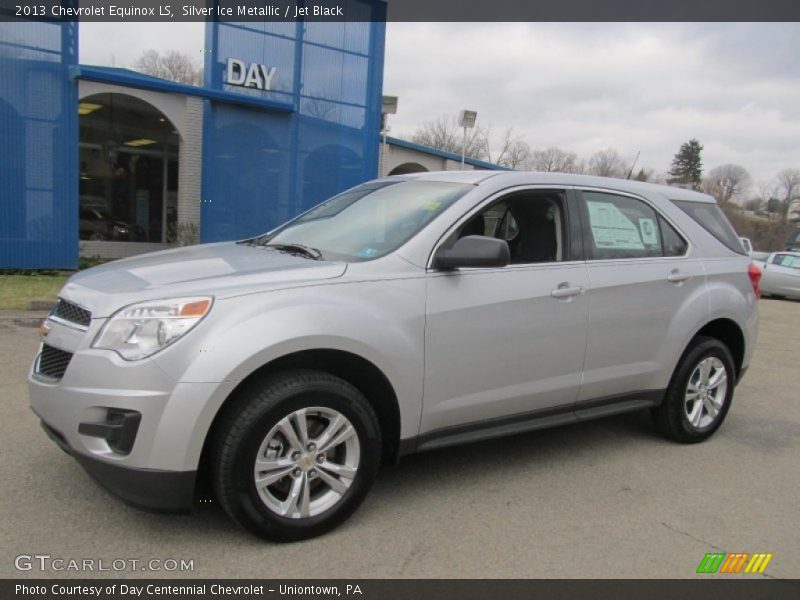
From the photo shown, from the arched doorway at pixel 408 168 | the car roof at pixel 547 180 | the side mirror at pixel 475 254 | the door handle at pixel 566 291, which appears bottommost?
the door handle at pixel 566 291

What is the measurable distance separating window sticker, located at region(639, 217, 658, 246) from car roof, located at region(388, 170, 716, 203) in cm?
22

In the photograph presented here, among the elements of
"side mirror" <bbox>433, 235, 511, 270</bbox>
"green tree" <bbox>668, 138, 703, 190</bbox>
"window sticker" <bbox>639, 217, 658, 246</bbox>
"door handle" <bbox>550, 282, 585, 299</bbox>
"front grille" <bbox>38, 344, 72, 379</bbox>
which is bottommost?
"front grille" <bbox>38, 344, 72, 379</bbox>

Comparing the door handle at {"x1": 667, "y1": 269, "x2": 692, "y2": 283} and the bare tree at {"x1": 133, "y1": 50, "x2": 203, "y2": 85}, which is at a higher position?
the bare tree at {"x1": 133, "y1": 50, "x2": 203, "y2": 85}

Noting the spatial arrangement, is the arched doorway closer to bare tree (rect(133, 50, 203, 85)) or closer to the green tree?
bare tree (rect(133, 50, 203, 85))

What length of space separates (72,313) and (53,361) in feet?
0.79

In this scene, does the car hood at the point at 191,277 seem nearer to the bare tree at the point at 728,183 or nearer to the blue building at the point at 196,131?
the blue building at the point at 196,131

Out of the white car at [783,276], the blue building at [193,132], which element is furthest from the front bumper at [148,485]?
the white car at [783,276]

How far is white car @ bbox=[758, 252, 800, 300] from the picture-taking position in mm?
17547

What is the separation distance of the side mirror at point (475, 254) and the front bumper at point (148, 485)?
1611 mm

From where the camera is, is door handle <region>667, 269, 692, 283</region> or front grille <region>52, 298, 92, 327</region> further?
door handle <region>667, 269, 692, 283</region>

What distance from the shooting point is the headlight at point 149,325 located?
2.76m
